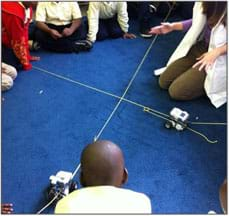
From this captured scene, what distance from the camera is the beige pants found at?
77.9 inches

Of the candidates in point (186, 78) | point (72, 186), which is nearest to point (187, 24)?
point (186, 78)

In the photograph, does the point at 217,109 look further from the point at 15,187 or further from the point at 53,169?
the point at 15,187

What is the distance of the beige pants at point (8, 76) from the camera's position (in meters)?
1.98

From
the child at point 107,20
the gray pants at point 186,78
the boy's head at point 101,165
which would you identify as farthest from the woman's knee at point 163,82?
the boy's head at point 101,165

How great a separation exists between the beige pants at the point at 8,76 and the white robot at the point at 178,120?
80cm

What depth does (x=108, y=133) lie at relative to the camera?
1726 mm

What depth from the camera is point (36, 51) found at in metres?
→ 2.30

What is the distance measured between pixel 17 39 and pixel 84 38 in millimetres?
414

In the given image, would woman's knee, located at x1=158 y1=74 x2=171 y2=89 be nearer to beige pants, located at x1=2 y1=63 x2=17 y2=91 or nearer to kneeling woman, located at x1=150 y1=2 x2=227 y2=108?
kneeling woman, located at x1=150 y1=2 x2=227 y2=108

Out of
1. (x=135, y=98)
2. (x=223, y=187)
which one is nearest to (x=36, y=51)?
(x=135, y=98)

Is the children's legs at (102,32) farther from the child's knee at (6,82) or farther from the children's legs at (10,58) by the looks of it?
the child's knee at (6,82)

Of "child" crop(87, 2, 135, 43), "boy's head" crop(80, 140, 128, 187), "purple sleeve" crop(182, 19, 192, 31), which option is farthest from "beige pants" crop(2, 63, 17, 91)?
"boy's head" crop(80, 140, 128, 187)

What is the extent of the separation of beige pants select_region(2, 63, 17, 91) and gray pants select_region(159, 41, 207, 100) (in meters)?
0.74

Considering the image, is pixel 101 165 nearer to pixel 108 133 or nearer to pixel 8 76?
pixel 108 133
